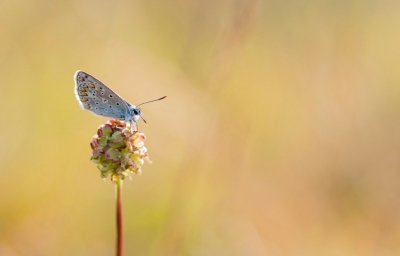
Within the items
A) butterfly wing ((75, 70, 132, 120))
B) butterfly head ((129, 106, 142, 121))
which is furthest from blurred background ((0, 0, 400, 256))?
butterfly wing ((75, 70, 132, 120))

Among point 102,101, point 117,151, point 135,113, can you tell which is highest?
point 102,101

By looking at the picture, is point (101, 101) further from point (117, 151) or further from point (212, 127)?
point (212, 127)

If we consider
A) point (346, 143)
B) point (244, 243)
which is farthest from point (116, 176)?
point (346, 143)

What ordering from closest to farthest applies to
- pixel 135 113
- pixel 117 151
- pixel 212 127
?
pixel 117 151 → pixel 135 113 → pixel 212 127

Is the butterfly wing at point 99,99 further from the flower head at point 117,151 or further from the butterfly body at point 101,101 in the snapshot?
the flower head at point 117,151

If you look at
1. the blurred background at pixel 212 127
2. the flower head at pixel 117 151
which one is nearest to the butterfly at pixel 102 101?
the flower head at pixel 117 151

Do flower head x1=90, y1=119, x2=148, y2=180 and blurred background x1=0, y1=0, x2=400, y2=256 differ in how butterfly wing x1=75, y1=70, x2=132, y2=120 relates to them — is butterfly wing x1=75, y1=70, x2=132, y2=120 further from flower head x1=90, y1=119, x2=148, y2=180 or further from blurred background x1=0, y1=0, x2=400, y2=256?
blurred background x1=0, y1=0, x2=400, y2=256

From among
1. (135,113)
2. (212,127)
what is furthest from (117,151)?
(212,127)
